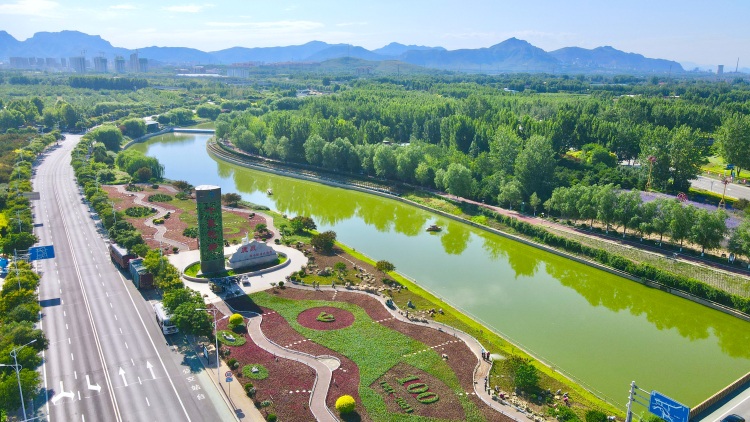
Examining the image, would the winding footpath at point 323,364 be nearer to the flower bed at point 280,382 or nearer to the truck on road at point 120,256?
the flower bed at point 280,382

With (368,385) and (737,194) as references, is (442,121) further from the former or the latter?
(368,385)

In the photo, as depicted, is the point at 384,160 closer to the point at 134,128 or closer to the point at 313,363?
the point at 313,363

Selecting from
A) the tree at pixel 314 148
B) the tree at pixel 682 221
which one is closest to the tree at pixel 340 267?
the tree at pixel 682 221

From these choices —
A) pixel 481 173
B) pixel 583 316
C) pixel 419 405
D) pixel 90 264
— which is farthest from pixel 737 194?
pixel 90 264

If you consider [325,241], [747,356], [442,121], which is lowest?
[747,356]

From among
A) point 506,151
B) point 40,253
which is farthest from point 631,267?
point 40,253
